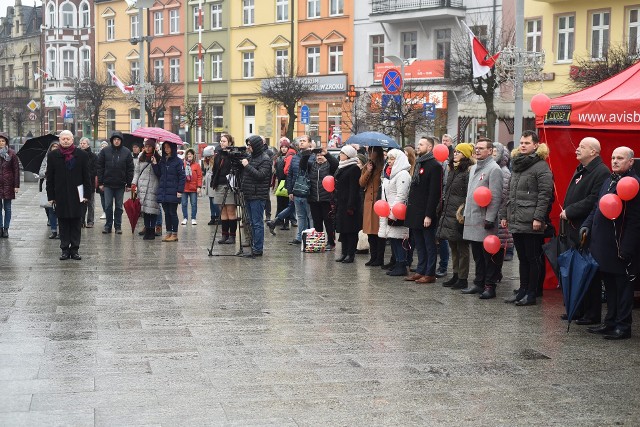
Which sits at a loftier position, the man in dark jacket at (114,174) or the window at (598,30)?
the window at (598,30)

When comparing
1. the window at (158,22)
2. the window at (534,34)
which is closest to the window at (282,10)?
the window at (158,22)

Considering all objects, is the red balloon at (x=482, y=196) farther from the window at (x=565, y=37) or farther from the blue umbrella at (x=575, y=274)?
the window at (x=565, y=37)

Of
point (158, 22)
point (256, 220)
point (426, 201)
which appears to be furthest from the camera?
point (158, 22)

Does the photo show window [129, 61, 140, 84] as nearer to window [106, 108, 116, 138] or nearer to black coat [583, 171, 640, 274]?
window [106, 108, 116, 138]

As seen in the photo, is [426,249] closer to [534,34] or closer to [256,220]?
[256,220]

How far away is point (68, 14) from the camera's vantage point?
2965 inches

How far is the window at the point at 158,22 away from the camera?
2466 inches

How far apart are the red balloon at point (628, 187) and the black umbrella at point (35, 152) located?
12.2m

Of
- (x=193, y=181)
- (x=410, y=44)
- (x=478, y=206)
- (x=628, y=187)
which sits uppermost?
(x=410, y=44)

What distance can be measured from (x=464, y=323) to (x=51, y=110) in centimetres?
7016

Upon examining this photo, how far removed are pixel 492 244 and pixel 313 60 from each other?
135 ft

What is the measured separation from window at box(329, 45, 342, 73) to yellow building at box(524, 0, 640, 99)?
12.7 meters

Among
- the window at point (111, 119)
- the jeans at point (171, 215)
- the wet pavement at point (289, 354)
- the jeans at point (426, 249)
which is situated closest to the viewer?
the wet pavement at point (289, 354)

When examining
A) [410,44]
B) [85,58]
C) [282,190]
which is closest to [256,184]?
[282,190]
